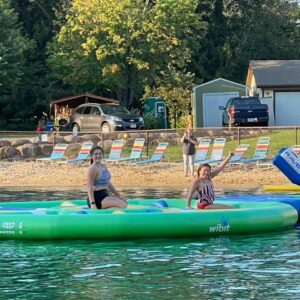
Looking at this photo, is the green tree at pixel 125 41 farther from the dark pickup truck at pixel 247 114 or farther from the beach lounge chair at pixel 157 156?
the beach lounge chair at pixel 157 156

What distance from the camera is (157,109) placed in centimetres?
4659

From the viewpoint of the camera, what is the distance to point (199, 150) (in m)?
29.4

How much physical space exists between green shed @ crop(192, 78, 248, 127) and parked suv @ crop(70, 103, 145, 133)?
23.4 feet

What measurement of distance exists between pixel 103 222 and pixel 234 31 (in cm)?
4772

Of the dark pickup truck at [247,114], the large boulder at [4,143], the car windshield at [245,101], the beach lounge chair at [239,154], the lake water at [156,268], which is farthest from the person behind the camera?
the car windshield at [245,101]

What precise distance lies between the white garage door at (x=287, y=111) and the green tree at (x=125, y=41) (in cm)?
690

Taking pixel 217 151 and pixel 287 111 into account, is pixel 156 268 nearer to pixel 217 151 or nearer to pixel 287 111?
pixel 217 151

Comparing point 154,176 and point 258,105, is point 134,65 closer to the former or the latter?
point 258,105

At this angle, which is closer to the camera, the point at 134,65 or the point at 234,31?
the point at 134,65

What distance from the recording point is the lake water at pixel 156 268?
37.5 feet

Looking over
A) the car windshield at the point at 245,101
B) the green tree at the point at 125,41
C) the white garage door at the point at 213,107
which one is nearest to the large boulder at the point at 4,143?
the car windshield at the point at 245,101

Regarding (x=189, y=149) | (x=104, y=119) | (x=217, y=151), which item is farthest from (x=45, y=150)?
(x=189, y=149)

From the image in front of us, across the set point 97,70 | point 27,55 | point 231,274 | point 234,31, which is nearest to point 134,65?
point 97,70

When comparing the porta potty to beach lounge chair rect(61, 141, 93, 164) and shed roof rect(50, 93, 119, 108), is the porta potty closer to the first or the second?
shed roof rect(50, 93, 119, 108)
